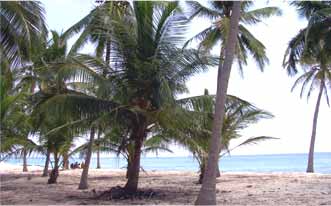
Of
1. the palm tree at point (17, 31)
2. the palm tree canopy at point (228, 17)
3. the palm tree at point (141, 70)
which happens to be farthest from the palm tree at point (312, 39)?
the palm tree at point (17, 31)

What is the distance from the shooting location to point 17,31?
1277 centimetres

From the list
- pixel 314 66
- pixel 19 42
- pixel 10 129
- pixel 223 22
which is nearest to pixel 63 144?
pixel 10 129

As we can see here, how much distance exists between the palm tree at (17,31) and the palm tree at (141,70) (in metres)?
1.86

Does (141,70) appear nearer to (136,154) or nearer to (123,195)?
(136,154)

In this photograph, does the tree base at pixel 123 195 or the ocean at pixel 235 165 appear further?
the ocean at pixel 235 165

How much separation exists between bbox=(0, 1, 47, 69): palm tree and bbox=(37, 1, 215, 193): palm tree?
186 cm

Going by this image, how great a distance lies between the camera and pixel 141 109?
40.3 ft

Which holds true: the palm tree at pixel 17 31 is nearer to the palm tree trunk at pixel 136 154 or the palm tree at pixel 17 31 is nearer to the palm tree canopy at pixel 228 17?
the palm tree trunk at pixel 136 154

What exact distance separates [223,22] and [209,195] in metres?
12.9

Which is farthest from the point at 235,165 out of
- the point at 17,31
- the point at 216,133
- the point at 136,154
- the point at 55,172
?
the point at 216,133

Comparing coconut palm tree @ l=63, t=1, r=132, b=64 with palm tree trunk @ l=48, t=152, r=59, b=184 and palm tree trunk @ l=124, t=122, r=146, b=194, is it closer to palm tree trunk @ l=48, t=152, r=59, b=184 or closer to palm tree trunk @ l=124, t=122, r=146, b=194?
palm tree trunk @ l=124, t=122, r=146, b=194

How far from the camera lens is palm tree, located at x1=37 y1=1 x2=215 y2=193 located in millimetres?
12320

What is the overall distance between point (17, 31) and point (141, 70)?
3711 millimetres

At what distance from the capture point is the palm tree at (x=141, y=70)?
40.4ft
